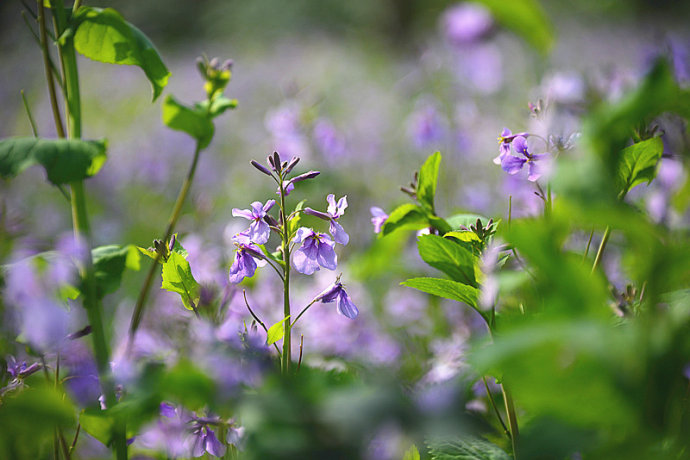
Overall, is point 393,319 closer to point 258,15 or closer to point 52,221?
point 52,221

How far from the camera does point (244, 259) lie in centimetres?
72

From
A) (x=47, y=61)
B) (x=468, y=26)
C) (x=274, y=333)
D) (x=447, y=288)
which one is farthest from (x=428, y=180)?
(x=468, y=26)

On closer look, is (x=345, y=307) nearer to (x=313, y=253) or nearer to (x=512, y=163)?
(x=313, y=253)

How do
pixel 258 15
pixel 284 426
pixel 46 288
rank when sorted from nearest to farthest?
pixel 284 426, pixel 46 288, pixel 258 15

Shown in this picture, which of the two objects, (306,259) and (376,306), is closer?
(306,259)

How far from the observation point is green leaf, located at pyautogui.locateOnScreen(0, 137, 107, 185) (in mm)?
612

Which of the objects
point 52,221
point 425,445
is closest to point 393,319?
point 425,445

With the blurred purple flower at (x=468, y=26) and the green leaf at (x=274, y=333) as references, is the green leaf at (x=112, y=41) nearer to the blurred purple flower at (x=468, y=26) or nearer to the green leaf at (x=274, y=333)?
the green leaf at (x=274, y=333)

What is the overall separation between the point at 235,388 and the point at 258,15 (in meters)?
13.6

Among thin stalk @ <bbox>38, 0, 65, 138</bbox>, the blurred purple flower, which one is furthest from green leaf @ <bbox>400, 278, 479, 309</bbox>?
the blurred purple flower

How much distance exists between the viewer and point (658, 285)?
0.37 m

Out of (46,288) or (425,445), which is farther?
(425,445)

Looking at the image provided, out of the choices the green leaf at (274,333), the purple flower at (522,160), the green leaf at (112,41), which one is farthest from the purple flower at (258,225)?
the purple flower at (522,160)

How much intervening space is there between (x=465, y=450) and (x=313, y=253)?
0.31 meters
